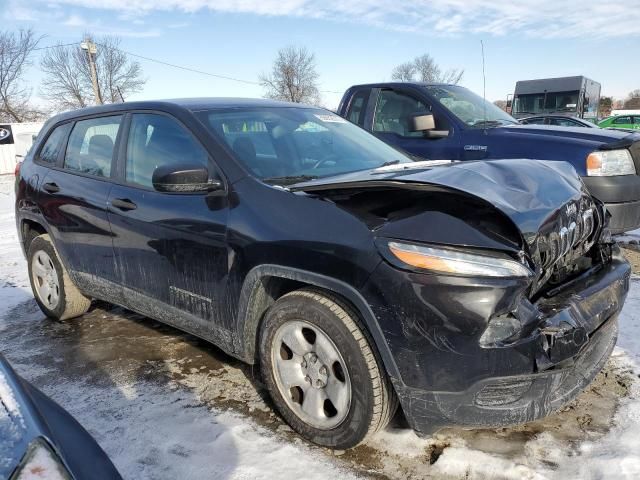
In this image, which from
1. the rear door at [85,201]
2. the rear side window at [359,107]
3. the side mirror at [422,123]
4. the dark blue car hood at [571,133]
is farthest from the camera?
the rear side window at [359,107]

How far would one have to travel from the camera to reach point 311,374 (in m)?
2.47

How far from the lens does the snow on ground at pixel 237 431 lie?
7.66 feet

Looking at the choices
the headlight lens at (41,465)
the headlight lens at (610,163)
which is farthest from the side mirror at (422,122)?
the headlight lens at (41,465)

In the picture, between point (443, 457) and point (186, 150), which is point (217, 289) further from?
point (443, 457)

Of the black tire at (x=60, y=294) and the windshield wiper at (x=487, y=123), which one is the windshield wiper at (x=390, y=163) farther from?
the black tire at (x=60, y=294)

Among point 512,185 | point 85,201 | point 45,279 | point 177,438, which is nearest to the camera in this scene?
point 512,185

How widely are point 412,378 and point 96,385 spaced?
7.09 ft

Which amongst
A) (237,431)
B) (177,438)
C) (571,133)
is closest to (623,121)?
(571,133)

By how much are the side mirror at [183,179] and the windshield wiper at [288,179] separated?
0.88ft

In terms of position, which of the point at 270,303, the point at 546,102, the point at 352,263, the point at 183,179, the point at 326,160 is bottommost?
the point at 270,303

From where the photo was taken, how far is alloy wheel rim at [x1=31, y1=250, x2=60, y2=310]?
4316 millimetres

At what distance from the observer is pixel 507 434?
8.46ft

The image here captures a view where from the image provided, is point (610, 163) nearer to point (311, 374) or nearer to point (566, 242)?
point (566, 242)

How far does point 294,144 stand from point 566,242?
5.44ft
